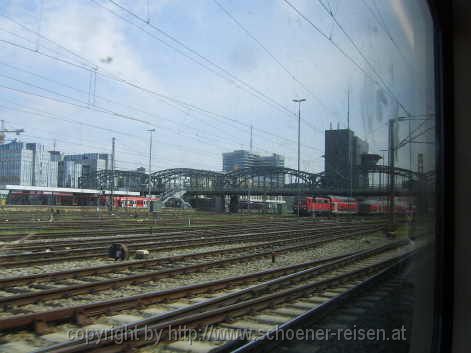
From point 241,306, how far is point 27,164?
3289mm

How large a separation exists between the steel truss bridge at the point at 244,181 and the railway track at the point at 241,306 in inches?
29.2

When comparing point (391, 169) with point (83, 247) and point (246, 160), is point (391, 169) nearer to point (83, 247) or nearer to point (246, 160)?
point (246, 160)

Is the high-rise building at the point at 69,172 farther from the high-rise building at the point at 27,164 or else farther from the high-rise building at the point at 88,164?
the high-rise building at the point at 27,164

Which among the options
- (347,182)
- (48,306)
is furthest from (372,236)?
(48,306)

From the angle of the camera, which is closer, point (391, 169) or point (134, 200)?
point (391, 169)

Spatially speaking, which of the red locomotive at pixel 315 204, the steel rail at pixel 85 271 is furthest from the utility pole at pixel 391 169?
the red locomotive at pixel 315 204

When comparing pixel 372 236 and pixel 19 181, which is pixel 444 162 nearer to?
pixel 372 236

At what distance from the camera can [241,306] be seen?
5000 millimetres

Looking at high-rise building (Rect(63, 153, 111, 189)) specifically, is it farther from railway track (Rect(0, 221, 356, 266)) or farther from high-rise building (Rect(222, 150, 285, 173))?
railway track (Rect(0, 221, 356, 266))

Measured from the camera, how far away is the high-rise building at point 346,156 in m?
4.41

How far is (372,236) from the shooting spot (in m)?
4.98

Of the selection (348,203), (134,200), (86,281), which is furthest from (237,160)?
(134,200)

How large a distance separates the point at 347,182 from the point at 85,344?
3.28 m

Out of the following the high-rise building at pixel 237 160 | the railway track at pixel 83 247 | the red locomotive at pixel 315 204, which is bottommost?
the railway track at pixel 83 247
